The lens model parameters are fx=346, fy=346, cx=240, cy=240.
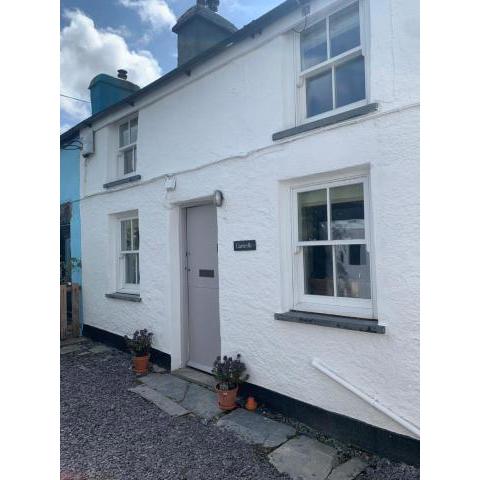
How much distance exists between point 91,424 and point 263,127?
147 inches

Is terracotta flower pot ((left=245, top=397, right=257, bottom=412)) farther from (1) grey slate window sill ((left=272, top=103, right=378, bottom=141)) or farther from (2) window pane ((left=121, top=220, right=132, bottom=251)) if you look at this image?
(2) window pane ((left=121, top=220, right=132, bottom=251))

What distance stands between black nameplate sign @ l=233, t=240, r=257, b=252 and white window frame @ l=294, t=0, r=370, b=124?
1.43 m

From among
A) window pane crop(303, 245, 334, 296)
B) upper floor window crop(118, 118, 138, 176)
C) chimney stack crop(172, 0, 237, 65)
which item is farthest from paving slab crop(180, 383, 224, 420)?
chimney stack crop(172, 0, 237, 65)

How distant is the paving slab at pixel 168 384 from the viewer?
4.38m

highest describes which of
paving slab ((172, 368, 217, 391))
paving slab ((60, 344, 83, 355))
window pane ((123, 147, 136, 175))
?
window pane ((123, 147, 136, 175))

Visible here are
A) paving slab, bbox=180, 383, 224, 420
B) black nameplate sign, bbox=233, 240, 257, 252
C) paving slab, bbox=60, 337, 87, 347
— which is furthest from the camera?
paving slab, bbox=60, 337, 87, 347

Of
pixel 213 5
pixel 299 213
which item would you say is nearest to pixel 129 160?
pixel 213 5

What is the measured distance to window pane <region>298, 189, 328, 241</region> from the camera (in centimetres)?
362

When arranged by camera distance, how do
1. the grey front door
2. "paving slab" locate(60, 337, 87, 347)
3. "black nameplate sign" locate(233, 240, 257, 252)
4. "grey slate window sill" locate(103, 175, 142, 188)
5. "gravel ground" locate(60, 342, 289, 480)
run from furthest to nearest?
1. "paving slab" locate(60, 337, 87, 347)
2. "grey slate window sill" locate(103, 175, 142, 188)
3. the grey front door
4. "black nameplate sign" locate(233, 240, 257, 252)
5. "gravel ground" locate(60, 342, 289, 480)

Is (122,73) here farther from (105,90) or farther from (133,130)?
(133,130)
